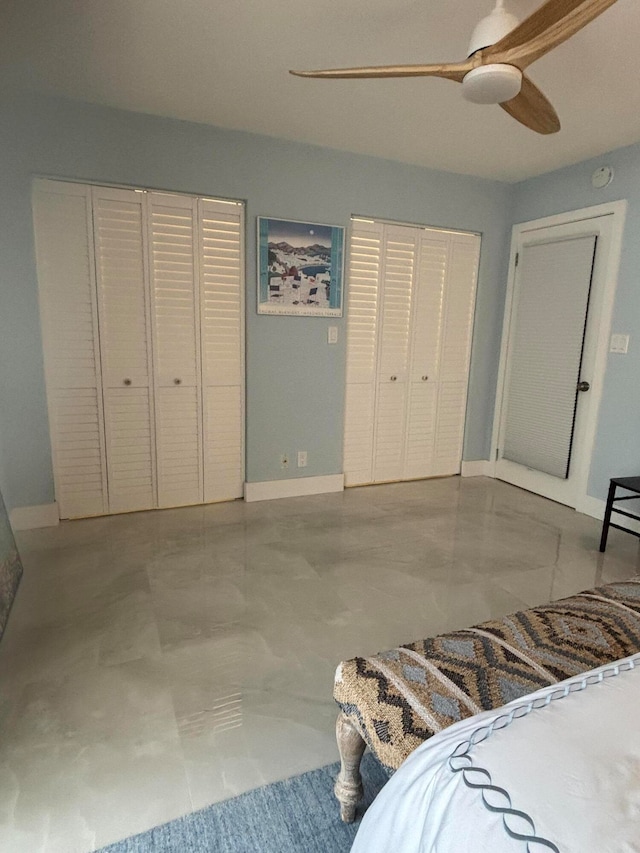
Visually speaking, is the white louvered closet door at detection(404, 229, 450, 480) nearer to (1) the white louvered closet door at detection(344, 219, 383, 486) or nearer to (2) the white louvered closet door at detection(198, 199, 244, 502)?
(1) the white louvered closet door at detection(344, 219, 383, 486)

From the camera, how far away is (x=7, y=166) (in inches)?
103

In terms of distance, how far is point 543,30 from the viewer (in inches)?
52.2

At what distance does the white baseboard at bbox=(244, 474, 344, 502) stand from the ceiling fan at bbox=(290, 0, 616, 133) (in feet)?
8.27

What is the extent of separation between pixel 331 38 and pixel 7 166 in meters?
1.81

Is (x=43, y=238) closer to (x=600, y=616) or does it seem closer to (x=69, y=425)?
(x=69, y=425)

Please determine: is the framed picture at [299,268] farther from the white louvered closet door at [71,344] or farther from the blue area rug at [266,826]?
the blue area rug at [266,826]

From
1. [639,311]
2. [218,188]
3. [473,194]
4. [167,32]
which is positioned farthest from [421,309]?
[167,32]

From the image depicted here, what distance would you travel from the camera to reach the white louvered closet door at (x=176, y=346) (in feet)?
9.86

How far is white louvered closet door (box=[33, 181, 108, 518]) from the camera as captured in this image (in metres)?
2.77

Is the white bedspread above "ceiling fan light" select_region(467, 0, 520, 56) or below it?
below

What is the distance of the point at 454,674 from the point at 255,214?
9.42ft

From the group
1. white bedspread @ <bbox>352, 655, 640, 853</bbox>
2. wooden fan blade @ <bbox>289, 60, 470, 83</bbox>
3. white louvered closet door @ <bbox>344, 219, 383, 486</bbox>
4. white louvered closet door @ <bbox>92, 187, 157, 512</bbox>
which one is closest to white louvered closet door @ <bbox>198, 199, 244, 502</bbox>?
white louvered closet door @ <bbox>92, 187, 157, 512</bbox>

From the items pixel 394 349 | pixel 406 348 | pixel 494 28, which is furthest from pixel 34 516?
pixel 494 28

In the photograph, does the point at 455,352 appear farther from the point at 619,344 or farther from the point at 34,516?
the point at 34,516
